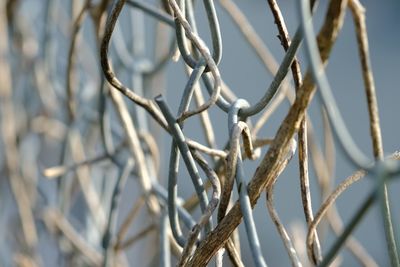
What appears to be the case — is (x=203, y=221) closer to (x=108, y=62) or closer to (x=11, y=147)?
(x=108, y=62)

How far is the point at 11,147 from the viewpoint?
0.99 meters

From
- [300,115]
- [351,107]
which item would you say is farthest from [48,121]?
[351,107]

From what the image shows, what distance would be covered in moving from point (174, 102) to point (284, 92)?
132 centimetres

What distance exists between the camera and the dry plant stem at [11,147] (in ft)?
2.96

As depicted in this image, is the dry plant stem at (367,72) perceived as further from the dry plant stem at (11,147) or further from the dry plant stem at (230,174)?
the dry plant stem at (11,147)

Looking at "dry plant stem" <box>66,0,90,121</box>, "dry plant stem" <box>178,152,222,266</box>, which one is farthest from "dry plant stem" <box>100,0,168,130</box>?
"dry plant stem" <box>66,0,90,121</box>

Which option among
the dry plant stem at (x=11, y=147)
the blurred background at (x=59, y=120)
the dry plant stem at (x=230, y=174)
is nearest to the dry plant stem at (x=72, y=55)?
the blurred background at (x=59, y=120)

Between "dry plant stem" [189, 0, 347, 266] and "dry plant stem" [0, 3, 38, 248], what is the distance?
0.51 meters

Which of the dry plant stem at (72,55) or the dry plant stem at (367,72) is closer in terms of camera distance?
the dry plant stem at (367,72)

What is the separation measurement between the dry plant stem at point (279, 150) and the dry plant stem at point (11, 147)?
0.51m

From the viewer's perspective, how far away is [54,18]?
0.91 meters

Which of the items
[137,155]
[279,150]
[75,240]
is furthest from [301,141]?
[75,240]

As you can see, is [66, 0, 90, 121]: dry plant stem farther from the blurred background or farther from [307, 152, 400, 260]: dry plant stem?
[307, 152, 400, 260]: dry plant stem

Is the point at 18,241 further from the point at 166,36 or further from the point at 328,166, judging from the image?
the point at 328,166
